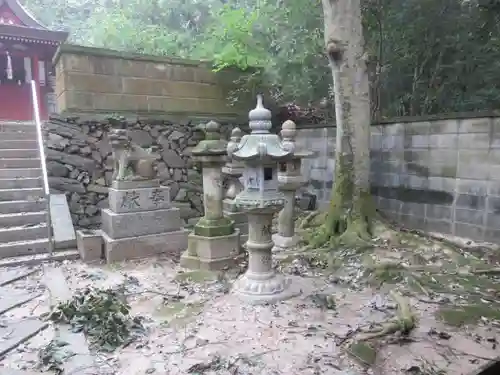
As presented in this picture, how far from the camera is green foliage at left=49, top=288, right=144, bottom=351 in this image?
301 centimetres

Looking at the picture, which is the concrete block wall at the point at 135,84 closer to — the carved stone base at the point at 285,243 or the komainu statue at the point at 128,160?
the komainu statue at the point at 128,160

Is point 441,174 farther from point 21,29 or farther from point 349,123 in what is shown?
point 21,29

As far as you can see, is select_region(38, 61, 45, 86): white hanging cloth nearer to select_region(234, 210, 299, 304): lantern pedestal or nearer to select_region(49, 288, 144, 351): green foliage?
select_region(49, 288, 144, 351): green foliage

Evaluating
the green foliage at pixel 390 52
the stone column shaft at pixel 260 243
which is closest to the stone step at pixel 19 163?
the green foliage at pixel 390 52

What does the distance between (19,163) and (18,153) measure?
0.33 metres

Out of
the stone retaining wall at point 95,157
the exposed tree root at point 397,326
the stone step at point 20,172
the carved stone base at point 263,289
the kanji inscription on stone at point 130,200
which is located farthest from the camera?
the stone retaining wall at point 95,157

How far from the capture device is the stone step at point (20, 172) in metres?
6.20

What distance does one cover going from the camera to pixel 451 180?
17.0ft

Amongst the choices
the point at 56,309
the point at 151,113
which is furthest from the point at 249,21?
the point at 56,309

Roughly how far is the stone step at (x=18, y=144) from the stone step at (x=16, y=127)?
43 cm

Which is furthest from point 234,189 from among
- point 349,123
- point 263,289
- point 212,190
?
point 263,289

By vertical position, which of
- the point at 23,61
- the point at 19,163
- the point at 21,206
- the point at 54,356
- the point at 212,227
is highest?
the point at 23,61

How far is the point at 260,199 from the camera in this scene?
12.1 feet

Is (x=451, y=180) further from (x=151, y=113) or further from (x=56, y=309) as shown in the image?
(x=151, y=113)
